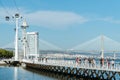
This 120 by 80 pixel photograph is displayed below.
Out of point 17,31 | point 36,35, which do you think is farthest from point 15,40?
point 36,35

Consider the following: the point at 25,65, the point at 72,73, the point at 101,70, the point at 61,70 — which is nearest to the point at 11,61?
the point at 25,65

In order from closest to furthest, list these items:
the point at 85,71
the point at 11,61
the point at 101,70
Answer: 1. the point at 101,70
2. the point at 85,71
3. the point at 11,61

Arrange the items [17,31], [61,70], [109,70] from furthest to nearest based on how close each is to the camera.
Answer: [17,31]
[61,70]
[109,70]

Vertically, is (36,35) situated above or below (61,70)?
above

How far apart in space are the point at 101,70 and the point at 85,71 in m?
5.38

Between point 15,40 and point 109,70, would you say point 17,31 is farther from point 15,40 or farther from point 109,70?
point 109,70

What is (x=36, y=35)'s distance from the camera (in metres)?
138

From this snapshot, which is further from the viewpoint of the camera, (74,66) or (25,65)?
(25,65)

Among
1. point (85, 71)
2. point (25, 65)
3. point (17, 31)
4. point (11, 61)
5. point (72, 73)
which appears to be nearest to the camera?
point (85, 71)

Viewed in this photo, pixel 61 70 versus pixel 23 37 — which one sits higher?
pixel 23 37

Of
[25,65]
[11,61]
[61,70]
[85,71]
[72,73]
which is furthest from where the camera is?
[11,61]

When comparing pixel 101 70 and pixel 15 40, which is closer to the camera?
pixel 101 70

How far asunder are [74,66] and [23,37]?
2863 inches

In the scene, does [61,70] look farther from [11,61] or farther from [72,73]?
[11,61]
